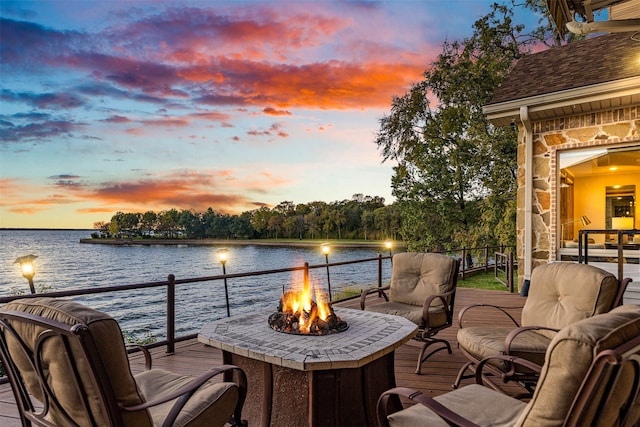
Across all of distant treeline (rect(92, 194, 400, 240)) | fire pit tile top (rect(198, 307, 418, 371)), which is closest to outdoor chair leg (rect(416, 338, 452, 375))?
fire pit tile top (rect(198, 307, 418, 371))

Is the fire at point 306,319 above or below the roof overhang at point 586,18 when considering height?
below

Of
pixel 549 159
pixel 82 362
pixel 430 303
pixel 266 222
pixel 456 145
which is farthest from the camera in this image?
pixel 266 222

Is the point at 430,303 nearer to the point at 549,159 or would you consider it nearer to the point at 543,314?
the point at 543,314

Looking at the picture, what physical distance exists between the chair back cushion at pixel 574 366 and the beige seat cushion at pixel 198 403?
4.24 ft

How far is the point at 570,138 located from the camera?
586 cm

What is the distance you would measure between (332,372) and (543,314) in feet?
6.11

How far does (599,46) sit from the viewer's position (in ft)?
23.3

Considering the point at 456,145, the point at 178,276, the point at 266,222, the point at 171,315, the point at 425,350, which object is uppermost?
the point at 456,145

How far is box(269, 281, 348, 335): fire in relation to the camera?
2.77m

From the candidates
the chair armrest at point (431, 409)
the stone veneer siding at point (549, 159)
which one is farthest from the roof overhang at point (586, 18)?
the chair armrest at point (431, 409)

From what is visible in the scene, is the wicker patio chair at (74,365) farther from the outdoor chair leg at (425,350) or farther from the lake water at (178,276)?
the lake water at (178,276)

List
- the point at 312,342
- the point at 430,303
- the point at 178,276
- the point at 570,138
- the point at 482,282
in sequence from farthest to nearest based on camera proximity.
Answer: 1. the point at 178,276
2. the point at 482,282
3. the point at 570,138
4. the point at 430,303
5. the point at 312,342

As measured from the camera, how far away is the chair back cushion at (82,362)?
4.75 ft

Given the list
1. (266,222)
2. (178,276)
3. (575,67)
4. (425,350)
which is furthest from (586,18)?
(266,222)
